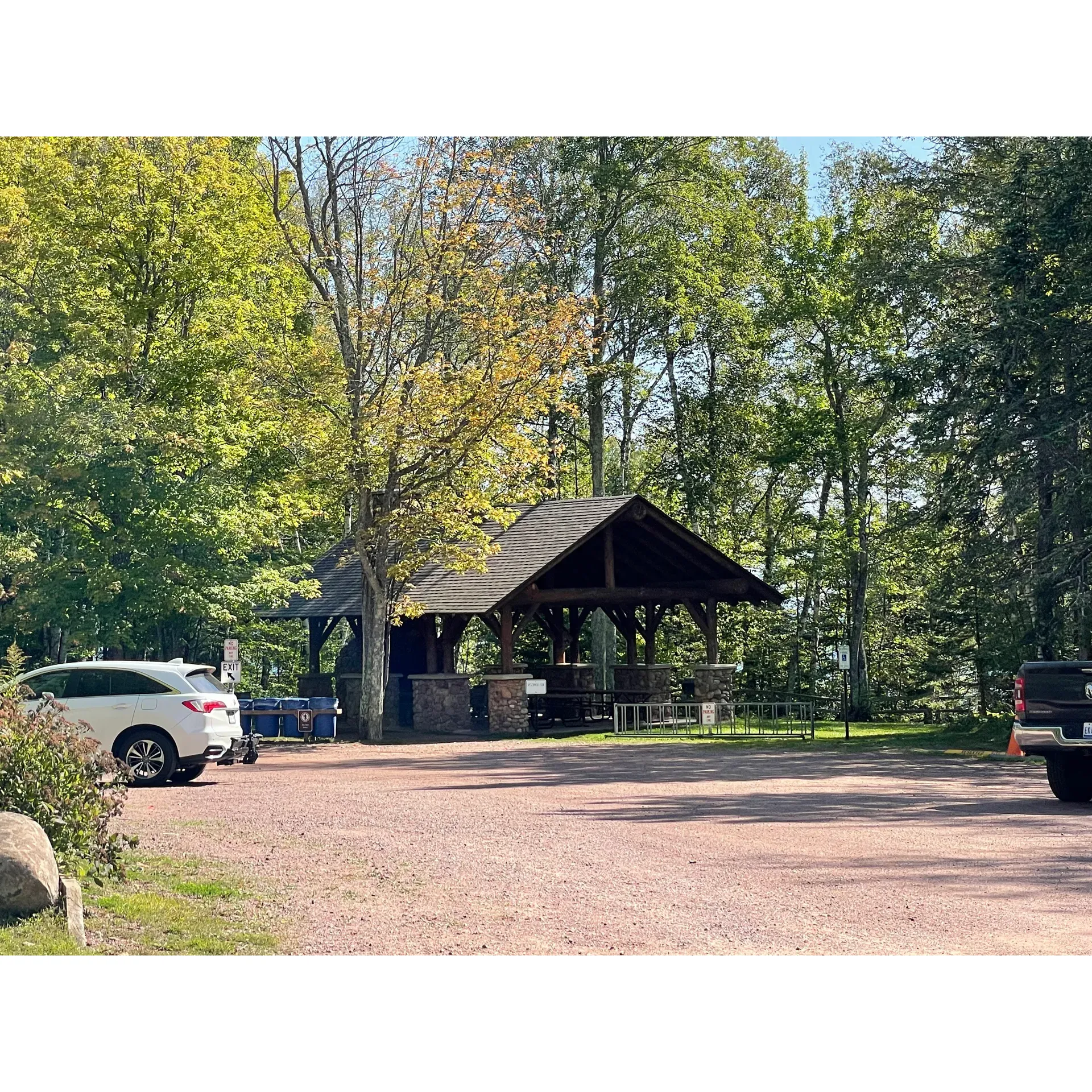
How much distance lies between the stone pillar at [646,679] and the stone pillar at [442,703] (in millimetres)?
5982

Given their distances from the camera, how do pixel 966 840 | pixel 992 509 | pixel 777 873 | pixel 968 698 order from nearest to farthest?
pixel 777 873 → pixel 966 840 → pixel 992 509 → pixel 968 698

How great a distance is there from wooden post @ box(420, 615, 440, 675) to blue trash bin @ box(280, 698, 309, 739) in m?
3.82

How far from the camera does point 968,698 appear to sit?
4441cm

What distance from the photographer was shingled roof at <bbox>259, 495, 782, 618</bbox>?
32.1 meters

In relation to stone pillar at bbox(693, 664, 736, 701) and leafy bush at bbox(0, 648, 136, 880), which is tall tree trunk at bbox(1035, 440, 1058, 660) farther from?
leafy bush at bbox(0, 648, 136, 880)

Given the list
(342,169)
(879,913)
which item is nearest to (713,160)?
(342,169)

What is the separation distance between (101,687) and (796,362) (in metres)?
34.8

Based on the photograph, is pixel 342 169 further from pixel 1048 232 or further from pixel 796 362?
pixel 796 362

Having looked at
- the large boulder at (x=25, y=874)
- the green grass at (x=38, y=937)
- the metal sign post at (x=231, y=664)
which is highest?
the metal sign post at (x=231, y=664)

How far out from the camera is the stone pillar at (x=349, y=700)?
34.9m

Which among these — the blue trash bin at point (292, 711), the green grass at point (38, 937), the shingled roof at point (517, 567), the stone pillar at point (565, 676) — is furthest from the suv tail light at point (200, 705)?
the stone pillar at point (565, 676)

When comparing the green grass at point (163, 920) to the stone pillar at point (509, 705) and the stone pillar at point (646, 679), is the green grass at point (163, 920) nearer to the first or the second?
the stone pillar at point (509, 705)

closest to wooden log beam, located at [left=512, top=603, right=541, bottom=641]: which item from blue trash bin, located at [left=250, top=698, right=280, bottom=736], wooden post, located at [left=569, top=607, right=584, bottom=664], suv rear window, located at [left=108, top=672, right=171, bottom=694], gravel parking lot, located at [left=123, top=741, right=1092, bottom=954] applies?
blue trash bin, located at [left=250, top=698, right=280, bottom=736]

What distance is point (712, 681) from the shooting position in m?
36.4
